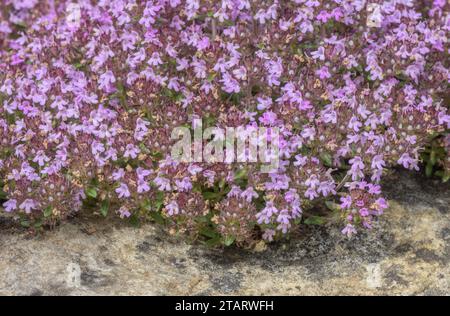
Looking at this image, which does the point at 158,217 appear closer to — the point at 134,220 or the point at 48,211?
the point at 134,220

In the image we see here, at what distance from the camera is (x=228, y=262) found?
5289mm

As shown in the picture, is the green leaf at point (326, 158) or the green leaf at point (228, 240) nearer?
the green leaf at point (228, 240)

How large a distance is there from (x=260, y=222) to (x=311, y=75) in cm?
125

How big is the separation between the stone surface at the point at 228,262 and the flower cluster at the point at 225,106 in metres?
0.20

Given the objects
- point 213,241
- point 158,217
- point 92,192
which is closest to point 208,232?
point 213,241

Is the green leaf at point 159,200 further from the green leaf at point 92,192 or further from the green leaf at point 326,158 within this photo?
the green leaf at point 326,158

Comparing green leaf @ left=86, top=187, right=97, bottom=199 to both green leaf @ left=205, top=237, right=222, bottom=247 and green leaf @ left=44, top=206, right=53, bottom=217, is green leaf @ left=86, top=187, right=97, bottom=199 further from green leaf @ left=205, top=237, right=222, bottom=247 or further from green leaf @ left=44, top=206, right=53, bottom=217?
green leaf @ left=205, top=237, right=222, bottom=247

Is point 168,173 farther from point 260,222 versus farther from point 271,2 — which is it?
point 271,2

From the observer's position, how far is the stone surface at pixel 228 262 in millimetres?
4879

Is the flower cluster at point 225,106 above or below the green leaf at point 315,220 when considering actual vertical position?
above

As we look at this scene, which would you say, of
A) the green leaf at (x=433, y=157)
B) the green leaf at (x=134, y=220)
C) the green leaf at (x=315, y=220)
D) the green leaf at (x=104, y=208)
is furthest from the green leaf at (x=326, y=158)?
the green leaf at (x=104, y=208)

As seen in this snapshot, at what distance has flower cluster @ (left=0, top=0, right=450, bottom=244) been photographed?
5.19 meters

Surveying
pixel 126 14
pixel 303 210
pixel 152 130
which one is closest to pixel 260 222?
pixel 303 210

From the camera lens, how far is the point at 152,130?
17.6ft
